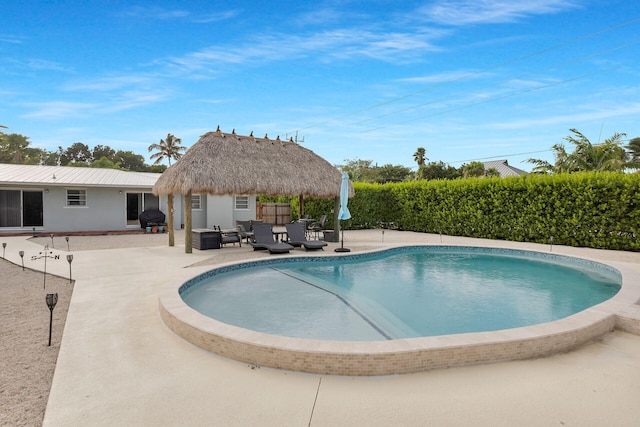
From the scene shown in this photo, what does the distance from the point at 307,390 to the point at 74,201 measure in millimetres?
19609

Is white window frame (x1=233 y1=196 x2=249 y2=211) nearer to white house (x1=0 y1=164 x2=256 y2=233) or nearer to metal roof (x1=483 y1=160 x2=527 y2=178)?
white house (x1=0 y1=164 x2=256 y2=233)

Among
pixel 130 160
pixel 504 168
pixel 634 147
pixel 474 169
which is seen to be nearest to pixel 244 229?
pixel 474 169

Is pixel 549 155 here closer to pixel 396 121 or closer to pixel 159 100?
pixel 396 121

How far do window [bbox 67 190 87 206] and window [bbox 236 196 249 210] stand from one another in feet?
25.9

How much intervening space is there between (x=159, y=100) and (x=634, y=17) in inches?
1030

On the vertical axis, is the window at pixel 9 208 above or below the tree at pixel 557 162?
below

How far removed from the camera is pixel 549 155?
28312mm

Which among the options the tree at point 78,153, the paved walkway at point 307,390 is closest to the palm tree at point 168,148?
the tree at point 78,153

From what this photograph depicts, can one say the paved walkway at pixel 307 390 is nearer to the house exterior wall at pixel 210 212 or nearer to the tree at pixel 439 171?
the house exterior wall at pixel 210 212

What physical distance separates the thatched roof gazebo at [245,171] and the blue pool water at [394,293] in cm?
352

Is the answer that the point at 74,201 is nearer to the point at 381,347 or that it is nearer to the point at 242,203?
the point at 242,203

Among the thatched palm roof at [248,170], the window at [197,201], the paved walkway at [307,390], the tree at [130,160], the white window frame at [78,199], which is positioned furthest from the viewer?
the tree at [130,160]

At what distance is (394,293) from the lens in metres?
8.70

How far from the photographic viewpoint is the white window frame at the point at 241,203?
75.5 ft
